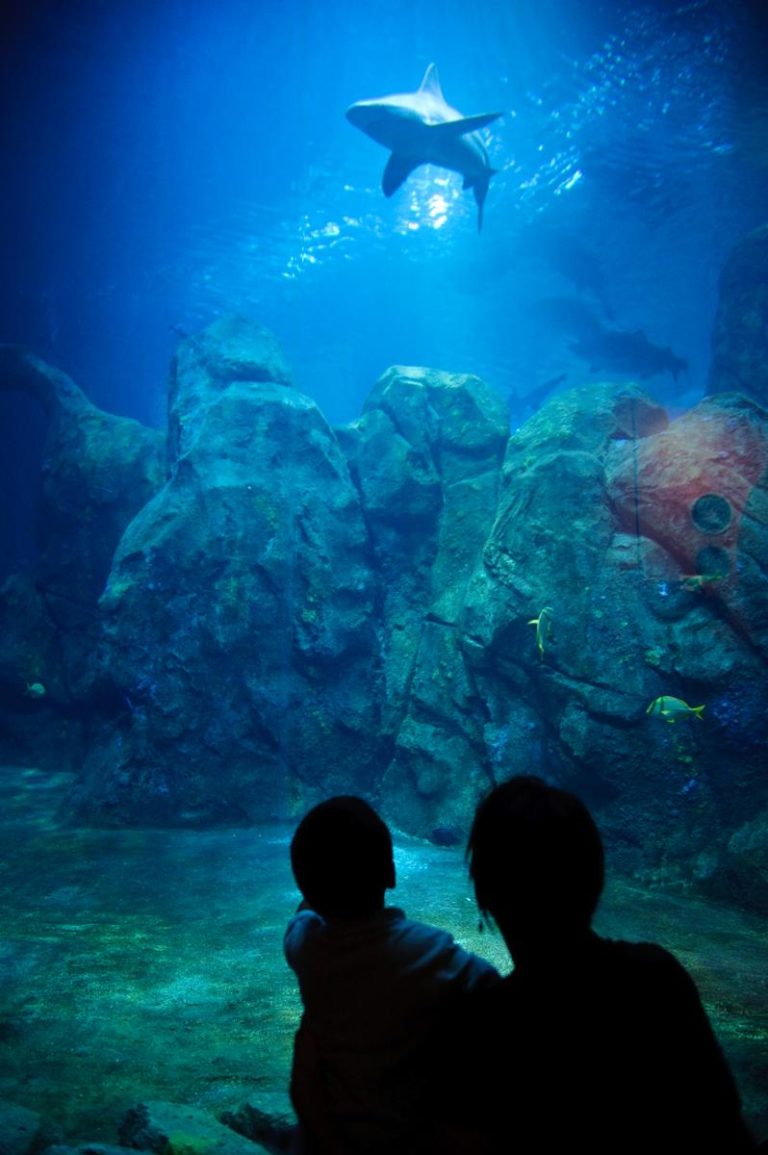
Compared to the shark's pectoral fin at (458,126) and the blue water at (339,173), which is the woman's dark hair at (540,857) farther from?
the blue water at (339,173)

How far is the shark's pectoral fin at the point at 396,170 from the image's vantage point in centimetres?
1225

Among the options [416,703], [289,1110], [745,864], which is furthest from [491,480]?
[289,1110]

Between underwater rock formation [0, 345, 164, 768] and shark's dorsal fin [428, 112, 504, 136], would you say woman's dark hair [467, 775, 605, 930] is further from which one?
underwater rock formation [0, 345, 164, 768]

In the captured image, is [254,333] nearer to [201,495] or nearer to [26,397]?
[201,495]

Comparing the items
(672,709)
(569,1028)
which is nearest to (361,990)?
(569,1028)

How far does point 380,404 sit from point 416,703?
683 centimetres

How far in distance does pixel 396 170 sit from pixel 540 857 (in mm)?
14667

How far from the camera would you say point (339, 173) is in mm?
24078

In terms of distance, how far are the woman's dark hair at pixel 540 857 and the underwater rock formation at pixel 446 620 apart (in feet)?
19.6

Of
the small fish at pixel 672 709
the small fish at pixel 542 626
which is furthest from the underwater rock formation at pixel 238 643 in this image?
the small fish at pixel 672 709

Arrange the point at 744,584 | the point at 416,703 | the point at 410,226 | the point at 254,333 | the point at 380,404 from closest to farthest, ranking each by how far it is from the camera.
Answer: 1. the point at 744,584
2. the point at 416,703
3. the point at 380,404
4. the point at 254,333
5. the point at 410,226

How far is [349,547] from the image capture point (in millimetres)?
10977

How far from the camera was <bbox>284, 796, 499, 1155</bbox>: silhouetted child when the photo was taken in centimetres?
148

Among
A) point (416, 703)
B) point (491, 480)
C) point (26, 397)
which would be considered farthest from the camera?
point (26, 397)
